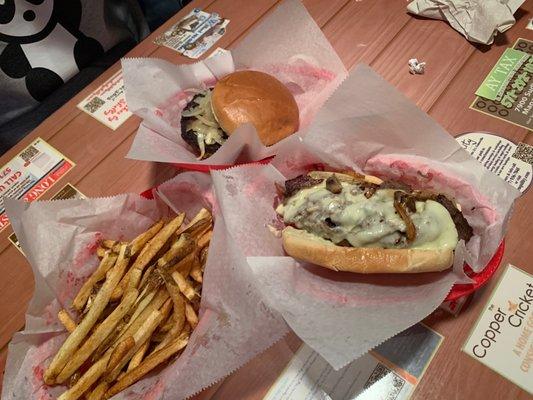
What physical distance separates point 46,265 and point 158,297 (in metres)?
0.38

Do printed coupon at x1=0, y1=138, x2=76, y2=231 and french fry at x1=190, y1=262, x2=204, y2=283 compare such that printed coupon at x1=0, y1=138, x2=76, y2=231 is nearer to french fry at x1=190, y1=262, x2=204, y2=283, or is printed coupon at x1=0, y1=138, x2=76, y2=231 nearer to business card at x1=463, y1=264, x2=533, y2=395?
french fry at x1=190, y1=262, x2=204, y2=283

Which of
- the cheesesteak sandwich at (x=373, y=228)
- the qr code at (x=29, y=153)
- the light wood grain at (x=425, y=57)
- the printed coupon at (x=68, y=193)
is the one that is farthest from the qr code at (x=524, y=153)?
the qr code at (x=29, y=153)

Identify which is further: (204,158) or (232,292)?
(204,158)

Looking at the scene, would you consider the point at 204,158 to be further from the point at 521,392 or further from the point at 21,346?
the point at 521,392

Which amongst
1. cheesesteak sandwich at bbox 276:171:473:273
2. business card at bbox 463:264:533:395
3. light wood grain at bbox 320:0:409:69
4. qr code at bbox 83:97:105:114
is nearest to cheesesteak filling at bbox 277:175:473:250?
cheesesteak sandwich at bbox 276:171:473:273

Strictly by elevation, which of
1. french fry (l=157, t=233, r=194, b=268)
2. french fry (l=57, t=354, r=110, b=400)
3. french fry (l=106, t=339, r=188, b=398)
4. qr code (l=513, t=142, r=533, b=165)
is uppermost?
french fry (l=157, t=233, r=194, b=268)

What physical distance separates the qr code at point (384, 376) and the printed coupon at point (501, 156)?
81cm

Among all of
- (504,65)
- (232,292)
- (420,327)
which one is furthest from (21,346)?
(504,65)

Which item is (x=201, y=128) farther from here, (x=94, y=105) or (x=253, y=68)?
(x=94, y=105)

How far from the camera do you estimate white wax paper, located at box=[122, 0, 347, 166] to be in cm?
177

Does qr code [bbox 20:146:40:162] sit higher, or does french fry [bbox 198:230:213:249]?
qr code [bbox 20:146:40:162]

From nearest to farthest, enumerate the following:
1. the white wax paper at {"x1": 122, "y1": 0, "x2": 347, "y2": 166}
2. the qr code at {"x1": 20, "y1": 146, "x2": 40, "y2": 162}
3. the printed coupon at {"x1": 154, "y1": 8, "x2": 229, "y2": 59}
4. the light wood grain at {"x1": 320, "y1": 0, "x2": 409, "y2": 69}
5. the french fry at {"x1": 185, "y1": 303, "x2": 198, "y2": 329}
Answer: the french fry at {"x1": 185, "y1": 303, "x2": 198, "y2": 329} < the white wax paper at {"x1": 122, "y1": 0, "x2": 347, "y2": 166} < the qr code at {"x1": 20, "y1": 146, "x2": 40, "y2": 162} < the light wood grain at {"x1": 320, "y1": 0, "x2": 409, "y2": 69} < the printed coupon at {"x1": 154, "y1": 8, "x2": 229, "y2": 59}

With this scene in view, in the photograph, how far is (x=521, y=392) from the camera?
1248 mm

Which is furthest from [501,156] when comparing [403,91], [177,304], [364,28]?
[177,304]
